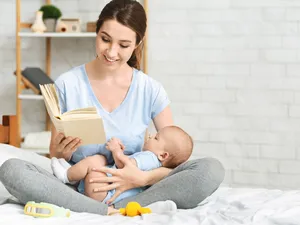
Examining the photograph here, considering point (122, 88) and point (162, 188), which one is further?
point (122, 88)

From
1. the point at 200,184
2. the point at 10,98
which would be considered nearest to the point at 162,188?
the point at 200,184

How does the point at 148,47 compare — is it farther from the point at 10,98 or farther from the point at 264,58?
the point at 10,98

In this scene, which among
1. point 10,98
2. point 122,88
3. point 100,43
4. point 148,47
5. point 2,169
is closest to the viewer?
point 2,169

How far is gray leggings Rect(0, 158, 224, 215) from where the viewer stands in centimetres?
198

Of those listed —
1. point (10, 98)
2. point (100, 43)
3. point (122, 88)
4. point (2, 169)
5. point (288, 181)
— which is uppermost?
point (100, 43)

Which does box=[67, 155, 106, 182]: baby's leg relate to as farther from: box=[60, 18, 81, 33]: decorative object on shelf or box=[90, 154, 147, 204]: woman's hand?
box=[60, 18, 81, 33]: decorative object on shelf

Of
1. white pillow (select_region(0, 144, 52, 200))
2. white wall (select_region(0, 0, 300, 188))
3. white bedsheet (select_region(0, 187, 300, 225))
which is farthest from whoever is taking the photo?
white wall (select_region(0, 0, 300, 188))

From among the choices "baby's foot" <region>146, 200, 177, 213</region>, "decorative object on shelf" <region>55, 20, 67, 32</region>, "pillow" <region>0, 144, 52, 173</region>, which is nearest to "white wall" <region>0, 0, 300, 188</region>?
"decorative object on shelf" <region>55, 20, 67, 32</region>

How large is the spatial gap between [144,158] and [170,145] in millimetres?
110

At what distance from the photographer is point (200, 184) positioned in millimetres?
2094

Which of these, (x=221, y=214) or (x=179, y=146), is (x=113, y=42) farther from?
(x=221, y=214)

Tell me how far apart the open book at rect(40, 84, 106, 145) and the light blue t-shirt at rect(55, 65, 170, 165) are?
250 millimetres

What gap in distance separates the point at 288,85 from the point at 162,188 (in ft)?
5.70

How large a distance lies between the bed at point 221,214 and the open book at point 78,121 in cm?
28
